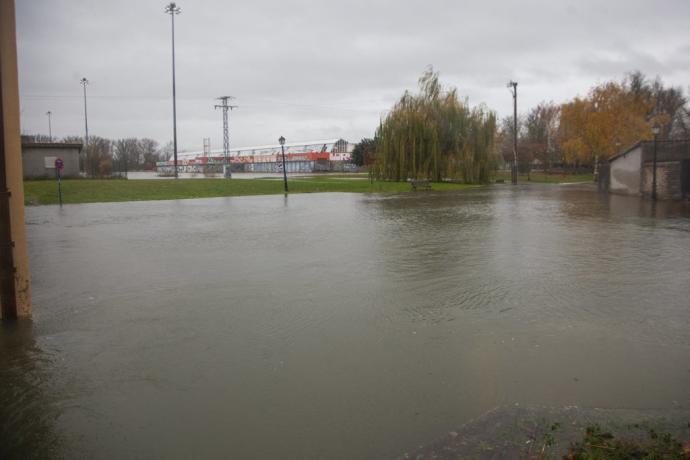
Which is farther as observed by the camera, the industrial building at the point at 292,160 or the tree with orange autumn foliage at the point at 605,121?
the industrial building at the point at 292,160

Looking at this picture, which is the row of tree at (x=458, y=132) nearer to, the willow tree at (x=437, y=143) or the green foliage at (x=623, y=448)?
the willow tree at (x=437, y=143)

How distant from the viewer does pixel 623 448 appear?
9.71 feet

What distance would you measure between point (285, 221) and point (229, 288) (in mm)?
8764

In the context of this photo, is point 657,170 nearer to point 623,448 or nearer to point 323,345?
point 323,345

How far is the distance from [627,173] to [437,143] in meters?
14.6

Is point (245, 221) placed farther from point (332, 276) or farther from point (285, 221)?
point (332, 276)

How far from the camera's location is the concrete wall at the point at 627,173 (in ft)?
90.7

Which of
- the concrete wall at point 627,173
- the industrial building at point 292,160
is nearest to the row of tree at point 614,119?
the concrete wall at point 627,173

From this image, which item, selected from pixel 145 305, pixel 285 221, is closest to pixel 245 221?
pixel 285 221

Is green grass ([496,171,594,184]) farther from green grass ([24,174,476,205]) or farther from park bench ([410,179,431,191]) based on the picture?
park bench ([410,179,431,191])

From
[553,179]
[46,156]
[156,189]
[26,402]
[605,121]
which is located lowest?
[26,402]

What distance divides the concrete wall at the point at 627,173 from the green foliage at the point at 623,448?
27.7m

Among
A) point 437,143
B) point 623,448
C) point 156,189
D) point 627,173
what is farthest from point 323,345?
point 437,143

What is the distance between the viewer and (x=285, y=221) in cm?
1589
